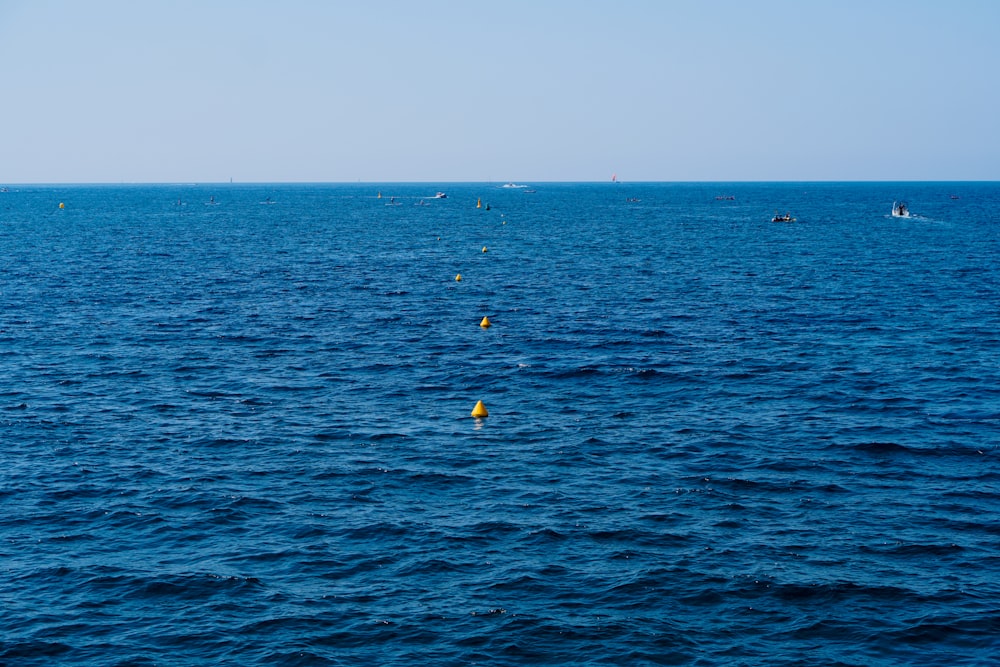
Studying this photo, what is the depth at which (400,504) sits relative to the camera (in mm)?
36219

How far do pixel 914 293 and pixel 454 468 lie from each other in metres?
63.3

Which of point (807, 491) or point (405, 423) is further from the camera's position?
point (405, 423)

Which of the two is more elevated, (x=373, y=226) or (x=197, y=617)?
(x=373, y=226)

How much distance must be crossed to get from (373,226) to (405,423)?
151015 millimetres

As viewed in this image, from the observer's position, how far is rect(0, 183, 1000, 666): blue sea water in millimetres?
27250

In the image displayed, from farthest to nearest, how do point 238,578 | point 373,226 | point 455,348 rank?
point 373,226
point 455,348
point 238,578

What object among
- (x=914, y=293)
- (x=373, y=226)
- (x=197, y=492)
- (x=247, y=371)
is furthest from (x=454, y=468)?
(x=373, y=226)

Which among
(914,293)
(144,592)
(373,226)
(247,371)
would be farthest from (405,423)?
(373,226)

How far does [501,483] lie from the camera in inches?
1511

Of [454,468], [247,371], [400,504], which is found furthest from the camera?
[247,371]

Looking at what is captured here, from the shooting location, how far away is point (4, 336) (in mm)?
66562

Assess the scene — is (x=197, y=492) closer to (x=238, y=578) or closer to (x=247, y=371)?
(x=238, y=578)

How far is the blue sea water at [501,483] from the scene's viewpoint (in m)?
27.2

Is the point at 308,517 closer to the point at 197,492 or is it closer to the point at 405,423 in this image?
the point at 197,492
